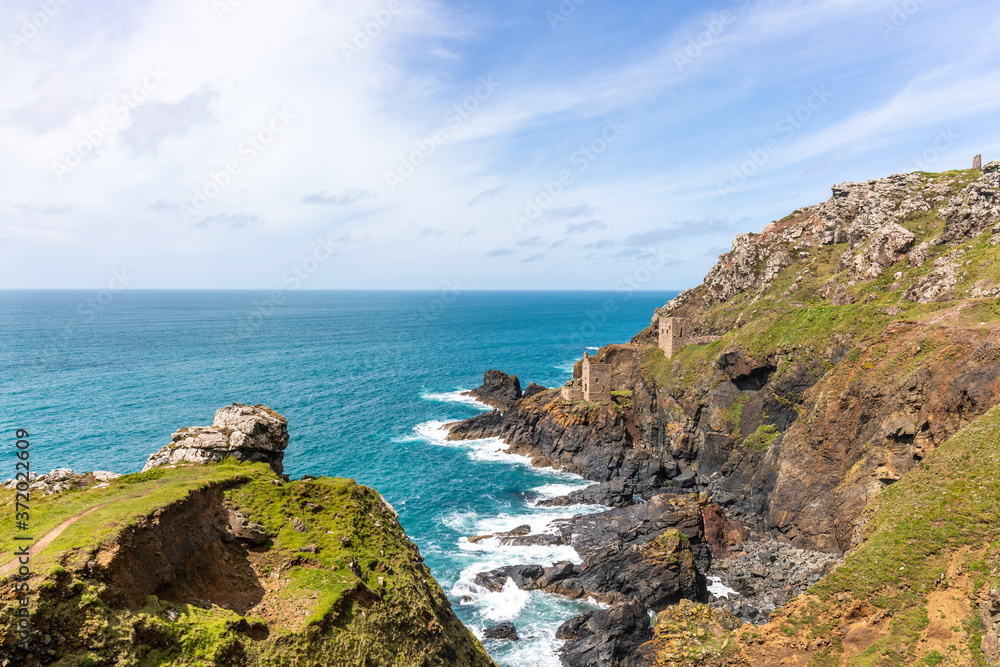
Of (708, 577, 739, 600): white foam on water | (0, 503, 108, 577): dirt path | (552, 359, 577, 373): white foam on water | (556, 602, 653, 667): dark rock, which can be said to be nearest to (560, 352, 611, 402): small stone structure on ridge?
(708, 577, 739, 600): white foam on water

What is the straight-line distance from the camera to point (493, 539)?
4941cm

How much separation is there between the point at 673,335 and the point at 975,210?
37396 mm

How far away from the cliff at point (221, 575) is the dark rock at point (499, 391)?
72.4 m

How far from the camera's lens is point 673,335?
248 ft

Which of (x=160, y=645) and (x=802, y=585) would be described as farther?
(x=802, y=585)

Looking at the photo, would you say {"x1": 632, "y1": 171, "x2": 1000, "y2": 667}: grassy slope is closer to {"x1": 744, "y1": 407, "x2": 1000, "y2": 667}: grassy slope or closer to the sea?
{"x1": 744, "y1": 407, "x2": 1000, "y2": 667}: grassy slope

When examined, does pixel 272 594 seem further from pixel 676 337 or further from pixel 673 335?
pixel 676 337

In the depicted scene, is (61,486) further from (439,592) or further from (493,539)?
(493,539)

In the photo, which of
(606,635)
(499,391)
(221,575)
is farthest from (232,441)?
(499,391)

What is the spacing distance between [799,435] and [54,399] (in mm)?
115727

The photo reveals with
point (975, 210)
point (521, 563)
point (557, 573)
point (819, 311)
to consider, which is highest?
point (975, 210)

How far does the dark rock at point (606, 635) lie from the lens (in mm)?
31734

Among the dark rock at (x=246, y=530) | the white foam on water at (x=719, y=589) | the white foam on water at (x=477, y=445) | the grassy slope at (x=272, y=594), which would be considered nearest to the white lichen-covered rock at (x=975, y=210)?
the white foam on water at (x=719, y=589)

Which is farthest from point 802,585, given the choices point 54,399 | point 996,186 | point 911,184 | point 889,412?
point 54,399
